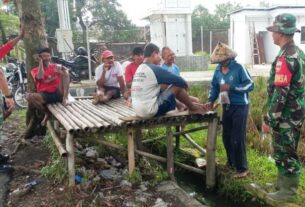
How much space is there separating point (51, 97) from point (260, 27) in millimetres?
17534

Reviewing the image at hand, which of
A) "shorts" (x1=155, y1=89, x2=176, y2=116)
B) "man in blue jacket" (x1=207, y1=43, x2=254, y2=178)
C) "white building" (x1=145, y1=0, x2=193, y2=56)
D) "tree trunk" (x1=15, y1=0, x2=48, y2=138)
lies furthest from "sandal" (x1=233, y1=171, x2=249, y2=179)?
"white building" (x1=145, y1=0, x2=193, y2=56)

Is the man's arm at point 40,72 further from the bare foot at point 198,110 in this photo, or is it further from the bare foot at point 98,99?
the bare foot at point 198,110

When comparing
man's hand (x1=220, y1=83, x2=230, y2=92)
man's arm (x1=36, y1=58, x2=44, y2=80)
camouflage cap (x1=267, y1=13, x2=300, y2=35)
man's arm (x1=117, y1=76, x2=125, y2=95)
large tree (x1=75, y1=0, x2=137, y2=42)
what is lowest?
man's arm (x1=117, y1=76, x2=125, y2=95)

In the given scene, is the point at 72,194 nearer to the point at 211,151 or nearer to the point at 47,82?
the point at 211,151

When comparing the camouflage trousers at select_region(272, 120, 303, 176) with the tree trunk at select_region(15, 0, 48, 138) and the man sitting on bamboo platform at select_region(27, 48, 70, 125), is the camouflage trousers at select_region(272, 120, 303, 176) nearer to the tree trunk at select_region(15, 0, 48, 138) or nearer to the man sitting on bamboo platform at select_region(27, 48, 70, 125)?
the man sitting on bamboo platform at select_region(27, 48, 70, 125)

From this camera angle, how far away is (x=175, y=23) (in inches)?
711

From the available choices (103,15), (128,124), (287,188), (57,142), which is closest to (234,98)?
(287,188)

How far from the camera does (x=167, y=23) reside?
17.9 meters

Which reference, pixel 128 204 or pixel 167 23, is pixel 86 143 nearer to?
pixel 128 204

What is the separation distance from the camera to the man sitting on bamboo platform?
6.04 m

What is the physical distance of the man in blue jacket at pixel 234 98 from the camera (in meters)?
4.34

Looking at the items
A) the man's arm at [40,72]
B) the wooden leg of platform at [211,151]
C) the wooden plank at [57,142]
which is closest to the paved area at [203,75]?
the man's arm at [40,72]

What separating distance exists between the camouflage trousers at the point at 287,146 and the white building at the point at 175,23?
14450 mm

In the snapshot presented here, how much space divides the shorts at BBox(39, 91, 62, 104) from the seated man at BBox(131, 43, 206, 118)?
2.41m
